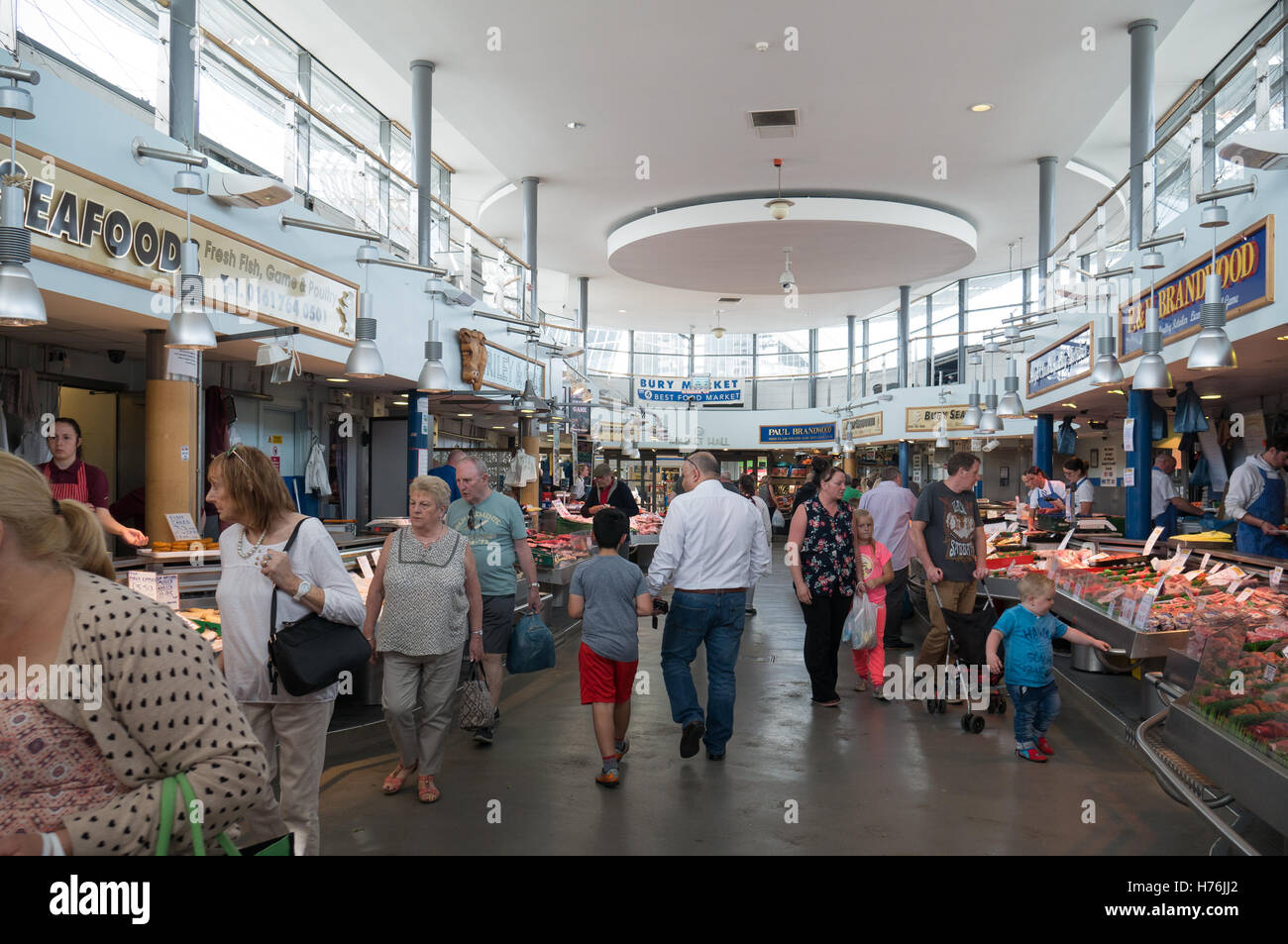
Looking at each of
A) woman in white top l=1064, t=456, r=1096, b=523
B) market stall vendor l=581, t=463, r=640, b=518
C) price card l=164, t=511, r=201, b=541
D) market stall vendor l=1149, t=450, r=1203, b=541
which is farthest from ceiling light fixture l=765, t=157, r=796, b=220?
price card l=164, t=511, r=201, b=541

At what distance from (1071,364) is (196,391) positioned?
31.6 ft

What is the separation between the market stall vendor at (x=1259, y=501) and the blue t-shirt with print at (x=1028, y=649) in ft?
10.2

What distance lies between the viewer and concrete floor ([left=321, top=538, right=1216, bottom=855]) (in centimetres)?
390

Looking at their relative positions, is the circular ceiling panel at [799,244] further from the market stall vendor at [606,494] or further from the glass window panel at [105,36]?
the glass window panel at [105,36]

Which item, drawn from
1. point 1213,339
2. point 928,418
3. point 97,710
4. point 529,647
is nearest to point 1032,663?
point 1213,339

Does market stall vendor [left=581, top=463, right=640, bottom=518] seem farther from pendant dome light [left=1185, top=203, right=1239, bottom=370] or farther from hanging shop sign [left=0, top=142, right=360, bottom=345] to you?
pendant dome light [left=1185, top=203, right=1239, bottom=370]

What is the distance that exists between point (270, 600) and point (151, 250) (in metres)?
3.45

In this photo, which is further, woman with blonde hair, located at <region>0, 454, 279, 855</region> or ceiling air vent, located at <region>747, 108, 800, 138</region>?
ceiling air vent, located at <region>747, 108, 800, 138</region>

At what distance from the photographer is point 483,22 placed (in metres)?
8.89

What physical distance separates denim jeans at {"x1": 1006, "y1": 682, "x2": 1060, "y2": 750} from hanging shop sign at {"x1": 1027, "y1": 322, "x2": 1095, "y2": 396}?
243 inches

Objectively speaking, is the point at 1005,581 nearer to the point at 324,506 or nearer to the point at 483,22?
the point at 483,22

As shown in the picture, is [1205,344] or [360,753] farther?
[1205,344]

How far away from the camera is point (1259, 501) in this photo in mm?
7184
